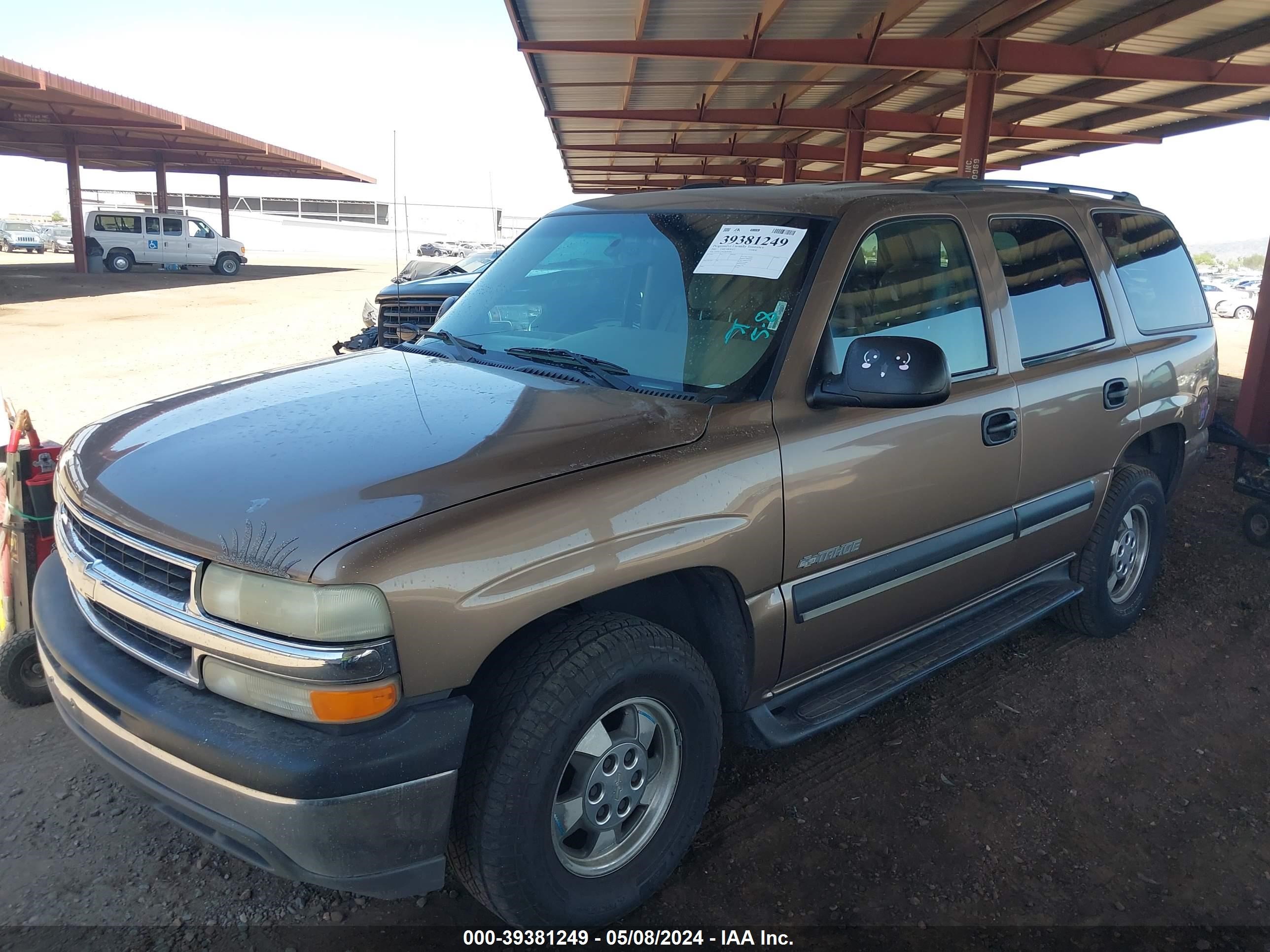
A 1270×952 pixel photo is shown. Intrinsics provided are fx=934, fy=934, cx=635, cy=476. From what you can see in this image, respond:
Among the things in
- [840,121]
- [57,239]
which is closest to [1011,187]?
[840,121]

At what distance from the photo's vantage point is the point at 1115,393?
3.95m

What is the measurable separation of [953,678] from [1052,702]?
1.32ft

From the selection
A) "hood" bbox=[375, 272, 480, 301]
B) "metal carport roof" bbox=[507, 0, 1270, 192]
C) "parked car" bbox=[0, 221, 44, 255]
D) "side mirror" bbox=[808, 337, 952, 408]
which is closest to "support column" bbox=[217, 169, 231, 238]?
"parked car" bbox=[0, 221, 44, 255]

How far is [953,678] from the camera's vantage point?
409 centimetres

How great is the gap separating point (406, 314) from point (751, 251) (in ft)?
23.0

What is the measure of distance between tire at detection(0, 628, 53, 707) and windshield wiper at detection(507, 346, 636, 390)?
218 centimetres

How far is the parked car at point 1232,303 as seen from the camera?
2858cm

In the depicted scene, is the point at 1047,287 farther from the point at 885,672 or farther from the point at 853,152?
the point at 853,152

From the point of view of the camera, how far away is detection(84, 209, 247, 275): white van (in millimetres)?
29531

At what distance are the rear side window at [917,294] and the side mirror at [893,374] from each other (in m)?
0.19

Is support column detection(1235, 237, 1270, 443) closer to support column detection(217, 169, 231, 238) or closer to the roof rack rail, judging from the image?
the roof rack rail

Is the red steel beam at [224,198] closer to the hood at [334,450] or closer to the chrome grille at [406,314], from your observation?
the chrome grille at [406,314]

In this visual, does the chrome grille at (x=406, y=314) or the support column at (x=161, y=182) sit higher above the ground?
the support column at (x=161, y=182)

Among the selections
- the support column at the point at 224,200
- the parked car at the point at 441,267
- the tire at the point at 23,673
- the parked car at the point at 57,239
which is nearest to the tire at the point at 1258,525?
the tire at the point at 23,673
